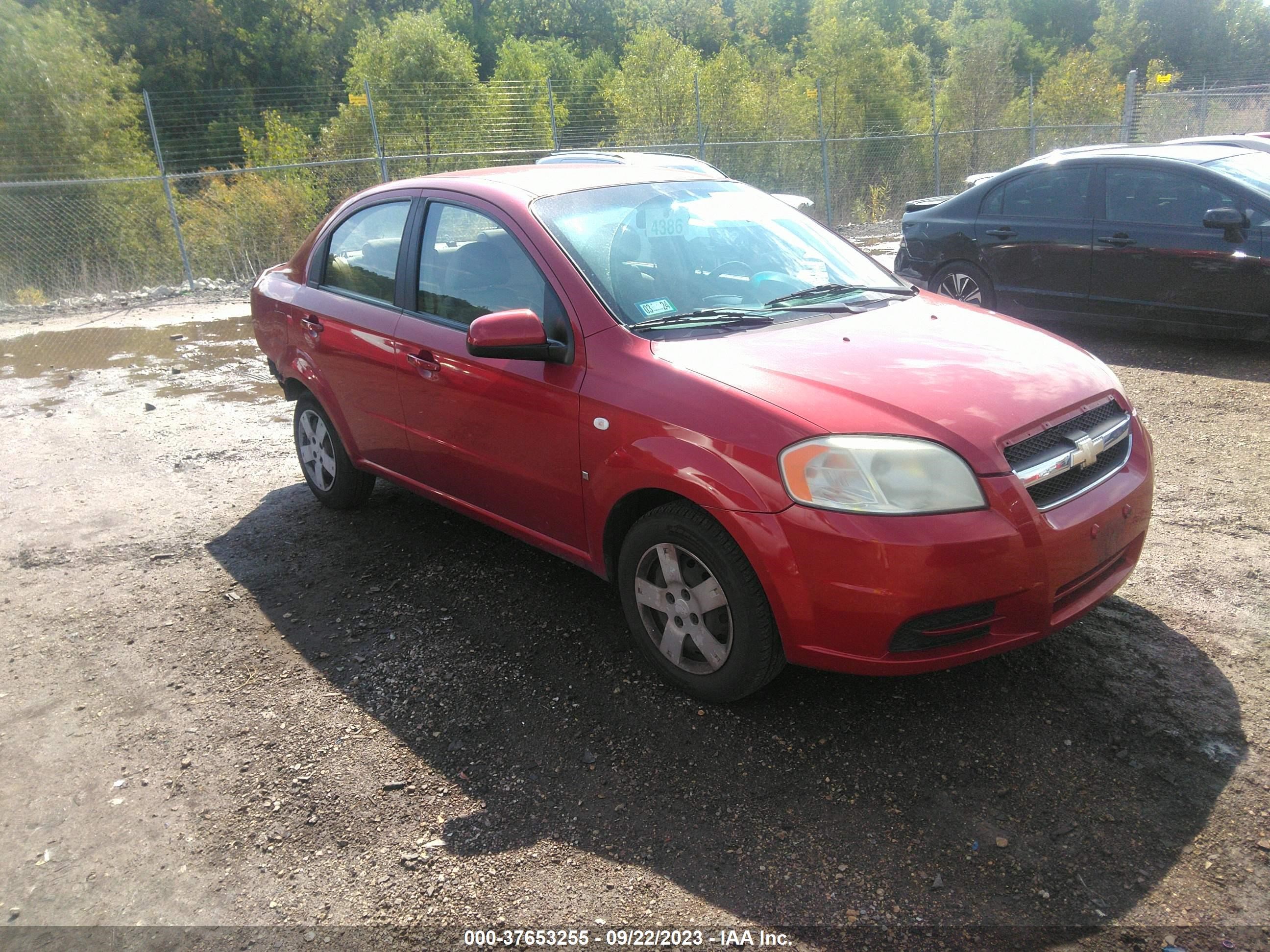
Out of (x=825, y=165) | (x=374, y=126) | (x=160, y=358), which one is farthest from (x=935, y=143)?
(x=160, y=358)

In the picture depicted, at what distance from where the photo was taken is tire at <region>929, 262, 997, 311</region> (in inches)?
327

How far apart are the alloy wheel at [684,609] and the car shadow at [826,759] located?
19cm

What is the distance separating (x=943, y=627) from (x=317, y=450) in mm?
3678

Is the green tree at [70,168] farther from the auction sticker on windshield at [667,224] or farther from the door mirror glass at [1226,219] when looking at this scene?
the door mirror glass at [1226,219]

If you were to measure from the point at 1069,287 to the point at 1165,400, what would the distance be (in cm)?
177

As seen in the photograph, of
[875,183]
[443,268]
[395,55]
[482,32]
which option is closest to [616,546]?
[443,268]

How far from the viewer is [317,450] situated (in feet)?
17.2

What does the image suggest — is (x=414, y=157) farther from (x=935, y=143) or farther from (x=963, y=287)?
(x=935, y=143)

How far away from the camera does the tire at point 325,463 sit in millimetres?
5047

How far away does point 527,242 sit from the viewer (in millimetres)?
3646

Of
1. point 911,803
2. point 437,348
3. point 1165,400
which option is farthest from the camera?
point 1165,400

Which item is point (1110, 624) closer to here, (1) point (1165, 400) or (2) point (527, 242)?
(2) point (527, 242)

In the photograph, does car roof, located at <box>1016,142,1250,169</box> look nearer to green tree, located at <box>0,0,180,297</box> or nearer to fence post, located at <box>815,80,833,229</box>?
fence post, located at <box>815,80,833,229</box>

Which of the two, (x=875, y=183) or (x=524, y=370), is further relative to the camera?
(x=875, y=183)
